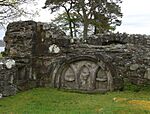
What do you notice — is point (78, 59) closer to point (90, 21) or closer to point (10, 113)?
point (10, 113)

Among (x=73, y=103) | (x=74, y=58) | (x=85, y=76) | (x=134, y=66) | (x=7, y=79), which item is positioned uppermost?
(x=74, y=58)

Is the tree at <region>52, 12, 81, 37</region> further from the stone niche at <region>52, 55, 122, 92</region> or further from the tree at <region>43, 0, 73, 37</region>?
the stone niche at <region>52, 55, 122, 92</region>

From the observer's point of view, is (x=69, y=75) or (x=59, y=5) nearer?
(x=69, y=75)

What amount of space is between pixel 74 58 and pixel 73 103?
3571 mm

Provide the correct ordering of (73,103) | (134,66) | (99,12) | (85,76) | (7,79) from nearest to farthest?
(73,103) → (7,79) → (134,66) → (85,76) → (99,12)

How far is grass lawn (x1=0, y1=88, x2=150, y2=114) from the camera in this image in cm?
1099

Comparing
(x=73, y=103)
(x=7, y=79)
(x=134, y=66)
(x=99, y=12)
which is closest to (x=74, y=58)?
(x=134, y=66)

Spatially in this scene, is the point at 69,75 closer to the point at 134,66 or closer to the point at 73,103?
the point at 134,66

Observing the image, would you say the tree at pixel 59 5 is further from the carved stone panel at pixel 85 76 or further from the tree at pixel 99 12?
the carved stone panel at pixel 85 76

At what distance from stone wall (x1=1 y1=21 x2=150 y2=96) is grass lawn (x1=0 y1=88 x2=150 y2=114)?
0.80 metres

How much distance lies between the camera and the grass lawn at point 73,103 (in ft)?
36.1

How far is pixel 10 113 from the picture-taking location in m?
10.8

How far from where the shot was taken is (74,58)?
1588cm

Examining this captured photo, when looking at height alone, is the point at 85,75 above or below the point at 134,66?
below
